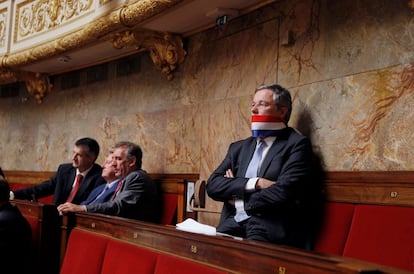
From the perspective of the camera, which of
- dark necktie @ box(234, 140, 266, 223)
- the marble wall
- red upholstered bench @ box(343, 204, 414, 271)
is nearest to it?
red upholstered bench @ box(343, 204, 414, 271)

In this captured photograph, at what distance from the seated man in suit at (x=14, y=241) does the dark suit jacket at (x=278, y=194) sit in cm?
115

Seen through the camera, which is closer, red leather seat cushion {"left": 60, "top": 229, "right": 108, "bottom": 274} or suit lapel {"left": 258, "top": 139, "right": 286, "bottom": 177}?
Result: red leather seat cushion {"left": 60, "top": 229, "right": 108, "bottom": 274}

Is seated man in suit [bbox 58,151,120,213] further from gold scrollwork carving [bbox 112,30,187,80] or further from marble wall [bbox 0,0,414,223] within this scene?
gold scrollwork carving [bbox 112,30,187,80]

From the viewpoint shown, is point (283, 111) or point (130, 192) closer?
point (283, 111)

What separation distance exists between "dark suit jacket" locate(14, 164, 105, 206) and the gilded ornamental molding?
3.81 ft

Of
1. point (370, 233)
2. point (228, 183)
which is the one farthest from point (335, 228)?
point (228, 183)

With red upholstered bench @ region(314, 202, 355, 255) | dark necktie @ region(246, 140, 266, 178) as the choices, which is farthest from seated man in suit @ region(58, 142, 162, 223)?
red upholstered bench @ region(314, 202, 355, 255)

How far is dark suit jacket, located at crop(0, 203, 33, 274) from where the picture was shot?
3.20 meters

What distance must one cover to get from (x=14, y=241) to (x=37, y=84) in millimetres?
4289

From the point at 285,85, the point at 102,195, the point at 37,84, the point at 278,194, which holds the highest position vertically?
the point at 37,84

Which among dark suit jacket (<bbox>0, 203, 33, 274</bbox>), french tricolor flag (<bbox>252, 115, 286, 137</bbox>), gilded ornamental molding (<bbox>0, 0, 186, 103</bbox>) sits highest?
gilded ornamental molding (<bbox>0, 0, 186, 103</bbox>)

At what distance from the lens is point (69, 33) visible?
5.57 meters

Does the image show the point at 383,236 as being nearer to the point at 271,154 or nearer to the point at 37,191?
the point at 271,154

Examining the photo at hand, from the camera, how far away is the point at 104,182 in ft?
16.4
